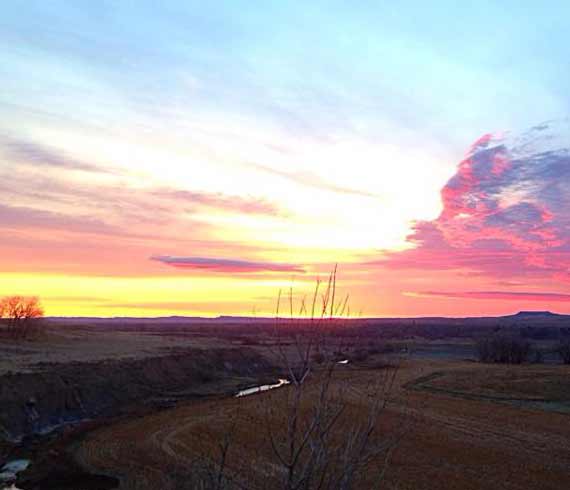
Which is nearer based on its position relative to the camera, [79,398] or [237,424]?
[237,424]

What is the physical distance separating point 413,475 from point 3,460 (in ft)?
57.1

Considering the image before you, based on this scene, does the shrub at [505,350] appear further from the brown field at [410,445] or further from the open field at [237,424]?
the brown field at [410,445]

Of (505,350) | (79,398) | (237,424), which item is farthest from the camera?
(505,350)

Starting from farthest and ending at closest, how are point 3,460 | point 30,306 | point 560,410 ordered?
1. point 30,306
2. point 560,410
3. point 3,460

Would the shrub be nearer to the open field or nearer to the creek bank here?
the open field

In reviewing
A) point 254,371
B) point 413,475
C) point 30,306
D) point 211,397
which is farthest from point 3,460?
point 30,306

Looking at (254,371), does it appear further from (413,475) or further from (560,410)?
(413,475)

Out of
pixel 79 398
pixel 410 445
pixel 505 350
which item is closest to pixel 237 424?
pixel 410 445

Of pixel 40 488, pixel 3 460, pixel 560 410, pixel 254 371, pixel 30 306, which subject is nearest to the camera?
pixel 40 488

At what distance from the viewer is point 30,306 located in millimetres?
96812

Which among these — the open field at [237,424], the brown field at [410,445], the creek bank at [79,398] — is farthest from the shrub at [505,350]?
the brown field at [410,445]

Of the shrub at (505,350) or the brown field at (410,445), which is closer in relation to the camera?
the brown field at (410,445)

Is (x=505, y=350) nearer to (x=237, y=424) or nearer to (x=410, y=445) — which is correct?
(x=410, y=445)

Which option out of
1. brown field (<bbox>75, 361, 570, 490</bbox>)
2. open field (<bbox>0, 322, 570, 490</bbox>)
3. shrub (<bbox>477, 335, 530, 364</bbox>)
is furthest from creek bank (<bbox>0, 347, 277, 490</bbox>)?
shrub (<bbox>477, 335, 530, 364</bbox>)
